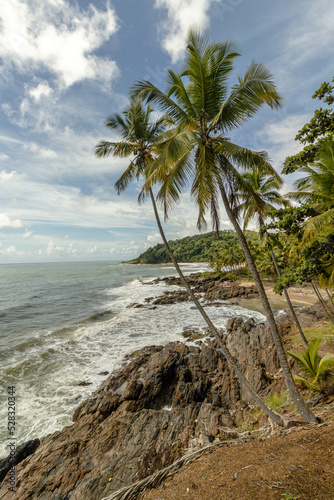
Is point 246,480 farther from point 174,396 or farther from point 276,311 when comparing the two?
point 276,311

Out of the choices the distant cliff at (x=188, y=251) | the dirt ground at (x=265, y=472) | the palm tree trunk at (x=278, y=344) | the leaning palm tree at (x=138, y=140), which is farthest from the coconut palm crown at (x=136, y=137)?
the distant cliff at (x=188, y=251)

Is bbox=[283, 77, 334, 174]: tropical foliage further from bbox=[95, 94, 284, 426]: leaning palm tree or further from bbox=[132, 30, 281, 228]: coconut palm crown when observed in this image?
bbox=[95, 94, 284, 426]: leaning palm tree

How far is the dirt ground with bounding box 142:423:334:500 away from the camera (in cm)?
245

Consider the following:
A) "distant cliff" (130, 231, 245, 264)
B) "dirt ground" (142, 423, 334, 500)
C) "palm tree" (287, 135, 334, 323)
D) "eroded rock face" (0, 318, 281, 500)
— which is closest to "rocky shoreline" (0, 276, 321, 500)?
"eroded rock face" (0, 318, 281, 500)

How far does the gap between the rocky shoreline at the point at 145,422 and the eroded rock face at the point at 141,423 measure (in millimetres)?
21

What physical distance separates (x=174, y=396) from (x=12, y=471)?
4.97 metres

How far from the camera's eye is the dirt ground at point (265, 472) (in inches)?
96.3

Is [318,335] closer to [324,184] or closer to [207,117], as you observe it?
[324,184]

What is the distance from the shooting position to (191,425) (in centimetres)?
615

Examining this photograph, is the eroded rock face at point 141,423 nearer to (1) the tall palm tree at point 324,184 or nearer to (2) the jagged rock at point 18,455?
(2) the jagged rock at point 18,455

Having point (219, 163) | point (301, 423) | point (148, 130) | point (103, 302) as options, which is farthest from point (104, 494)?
point (103, 302)

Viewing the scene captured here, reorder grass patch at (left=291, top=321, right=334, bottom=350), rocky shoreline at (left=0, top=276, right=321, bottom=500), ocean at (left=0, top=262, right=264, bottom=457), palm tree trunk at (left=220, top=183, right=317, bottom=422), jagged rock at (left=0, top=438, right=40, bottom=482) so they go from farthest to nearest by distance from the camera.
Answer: grass patch at (left=291, top=321, right=334, bottom=350)
ocean at (left=0, top=262, right=264, bottom=457)
jagged rock at (left=0, top=438, right=40, bottom=482)
rocky shoreline at (left=0, top=276, right=321, bottom=500)
palm tree trunk at (left=220, top=183, right=317, bottom=422)

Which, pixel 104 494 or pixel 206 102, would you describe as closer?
pixel 104 494

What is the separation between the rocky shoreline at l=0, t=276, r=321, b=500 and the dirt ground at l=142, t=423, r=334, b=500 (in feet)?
3.85
